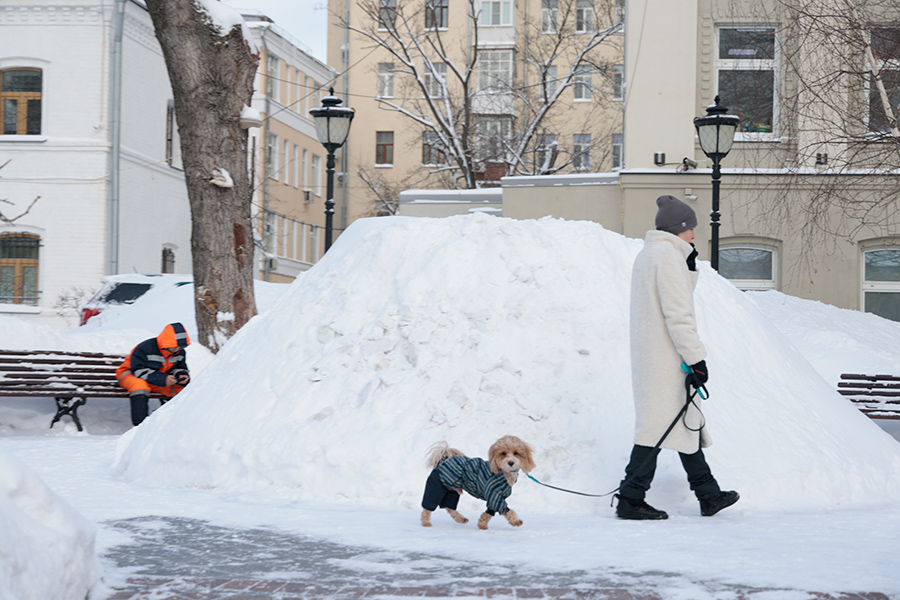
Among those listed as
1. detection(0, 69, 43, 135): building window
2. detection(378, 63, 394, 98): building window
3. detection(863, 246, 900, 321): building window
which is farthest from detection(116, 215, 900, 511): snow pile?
detection(378, 63, 394, 98): building window

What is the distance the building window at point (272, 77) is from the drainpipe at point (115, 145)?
14.1m

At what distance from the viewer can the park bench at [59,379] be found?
453 inches

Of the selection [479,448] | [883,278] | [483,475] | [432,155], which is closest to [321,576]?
[483,475]

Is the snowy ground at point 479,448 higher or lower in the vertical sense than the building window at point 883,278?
lower

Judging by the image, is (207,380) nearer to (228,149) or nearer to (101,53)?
(228,149)

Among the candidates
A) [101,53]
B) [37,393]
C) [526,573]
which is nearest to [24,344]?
[37,393]

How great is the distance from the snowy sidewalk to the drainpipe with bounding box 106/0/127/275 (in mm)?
24176

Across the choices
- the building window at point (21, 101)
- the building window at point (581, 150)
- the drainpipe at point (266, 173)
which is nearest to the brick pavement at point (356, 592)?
the building window at point (21, 101)

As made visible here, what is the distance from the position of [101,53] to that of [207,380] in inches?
892

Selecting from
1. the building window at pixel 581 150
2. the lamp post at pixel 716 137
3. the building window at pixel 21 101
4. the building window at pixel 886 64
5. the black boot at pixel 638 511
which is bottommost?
the black boot at pixel 638 511

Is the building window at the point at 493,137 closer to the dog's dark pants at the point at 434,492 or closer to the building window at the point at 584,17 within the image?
the building window at the point at 584,17

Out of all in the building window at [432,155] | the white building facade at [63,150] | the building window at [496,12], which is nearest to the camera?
the white building facade at [63,150]

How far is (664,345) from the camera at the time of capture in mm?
6375

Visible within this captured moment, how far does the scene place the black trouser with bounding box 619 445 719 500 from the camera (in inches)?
247
